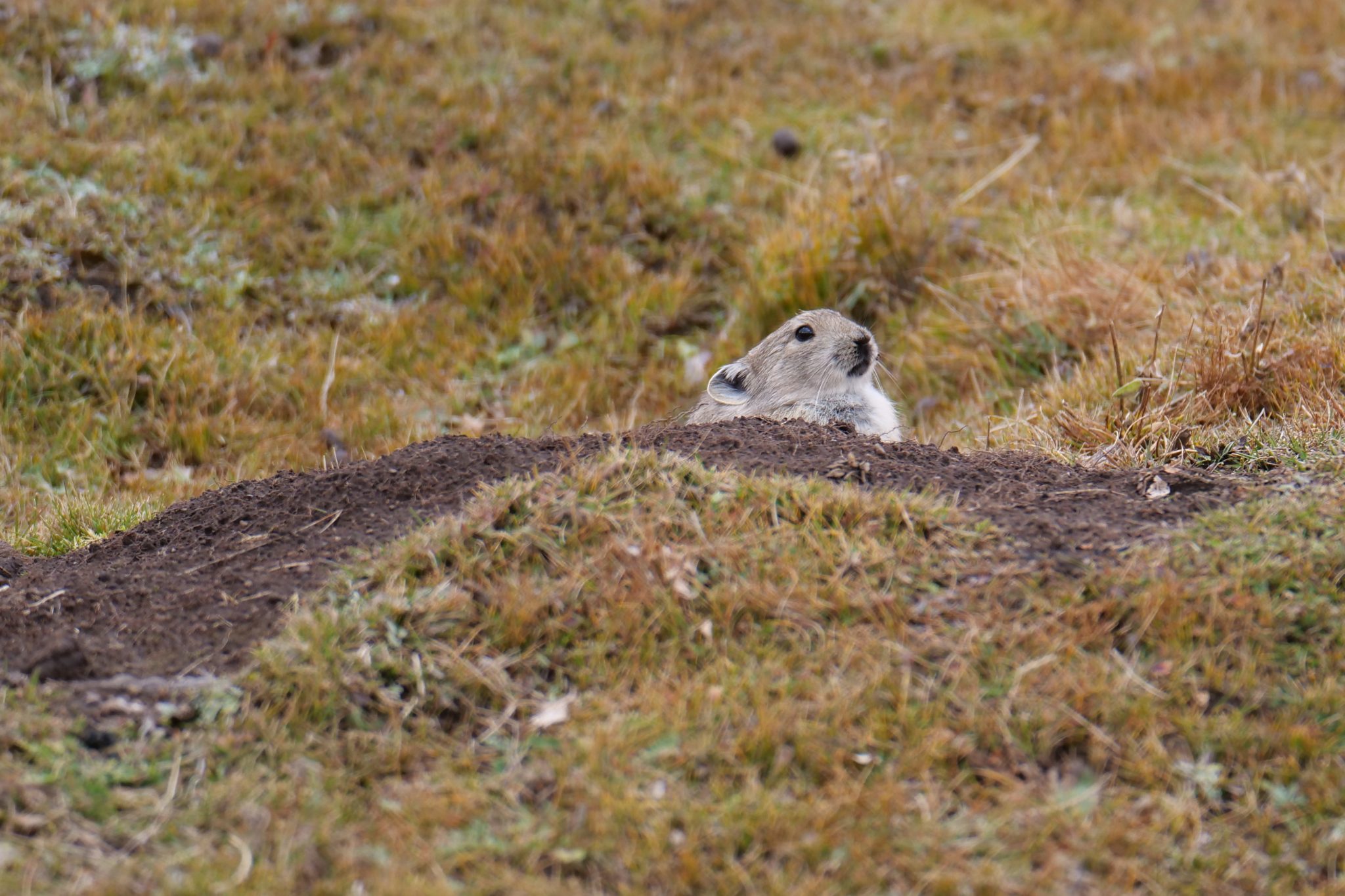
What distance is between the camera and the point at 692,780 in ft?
10.8

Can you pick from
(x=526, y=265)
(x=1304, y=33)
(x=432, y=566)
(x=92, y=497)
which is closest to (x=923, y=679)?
(x=432, y=566)

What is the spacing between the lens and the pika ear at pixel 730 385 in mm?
6523

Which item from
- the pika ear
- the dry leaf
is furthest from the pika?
the dry leaf

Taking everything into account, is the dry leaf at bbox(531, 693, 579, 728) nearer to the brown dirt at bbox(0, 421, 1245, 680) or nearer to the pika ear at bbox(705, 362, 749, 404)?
the brown dirt at bbox(0, 421, 1245, 680)

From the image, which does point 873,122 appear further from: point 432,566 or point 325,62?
point 432,566

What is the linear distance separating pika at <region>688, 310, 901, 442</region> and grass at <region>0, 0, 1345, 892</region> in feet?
2.18

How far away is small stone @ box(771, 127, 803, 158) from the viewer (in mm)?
9148

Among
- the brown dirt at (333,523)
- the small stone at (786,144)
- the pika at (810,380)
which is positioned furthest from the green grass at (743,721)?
the small stone at (786,144)

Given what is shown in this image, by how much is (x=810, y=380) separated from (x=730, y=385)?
428 mm

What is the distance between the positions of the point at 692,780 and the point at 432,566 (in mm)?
1128

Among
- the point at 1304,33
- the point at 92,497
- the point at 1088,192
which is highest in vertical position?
the point at 1304,33

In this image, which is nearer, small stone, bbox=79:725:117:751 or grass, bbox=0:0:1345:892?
grass, bbox=0:0:1345:892

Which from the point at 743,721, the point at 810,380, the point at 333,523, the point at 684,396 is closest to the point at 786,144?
the point at 684,396

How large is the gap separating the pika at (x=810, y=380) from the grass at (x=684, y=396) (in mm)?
664
